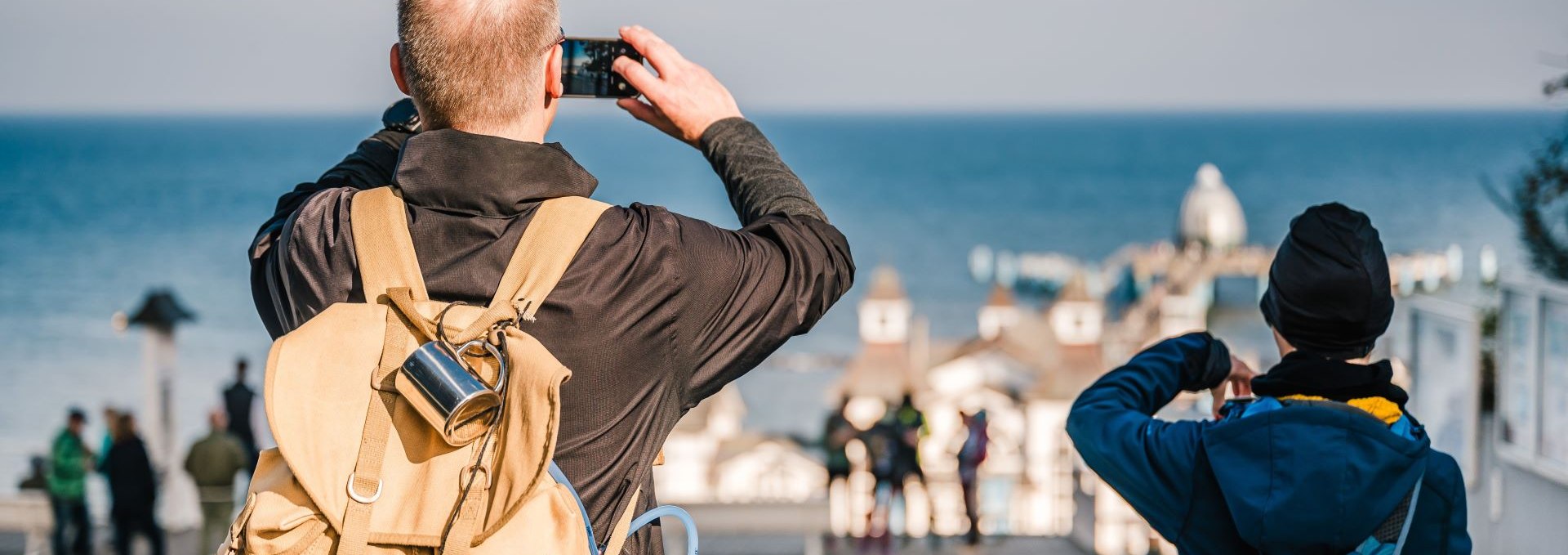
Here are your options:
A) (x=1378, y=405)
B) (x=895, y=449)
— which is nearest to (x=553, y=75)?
(x=1378, y=405)

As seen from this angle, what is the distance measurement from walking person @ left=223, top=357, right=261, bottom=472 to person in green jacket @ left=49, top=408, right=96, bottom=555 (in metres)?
0.88

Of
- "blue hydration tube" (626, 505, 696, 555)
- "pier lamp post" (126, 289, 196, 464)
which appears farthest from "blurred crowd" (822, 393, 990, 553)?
"blue hydration tube" (626, 505, 696, 555)

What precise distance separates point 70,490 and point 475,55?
8.19 m

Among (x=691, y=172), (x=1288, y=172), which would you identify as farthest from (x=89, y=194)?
(x=1288, y=172)

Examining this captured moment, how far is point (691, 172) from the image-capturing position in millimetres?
138250

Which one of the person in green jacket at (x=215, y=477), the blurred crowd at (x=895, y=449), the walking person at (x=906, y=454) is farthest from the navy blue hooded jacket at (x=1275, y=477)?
the walking person at (x=906, y=454)

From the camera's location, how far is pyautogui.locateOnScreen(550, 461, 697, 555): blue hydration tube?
4.83ft

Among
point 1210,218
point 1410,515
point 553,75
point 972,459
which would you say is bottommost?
point 972,459

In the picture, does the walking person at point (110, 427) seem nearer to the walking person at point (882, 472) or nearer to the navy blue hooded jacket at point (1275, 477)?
the walking person at point (882, 472)

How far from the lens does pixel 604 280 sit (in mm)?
1514

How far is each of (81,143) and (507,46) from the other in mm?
193578

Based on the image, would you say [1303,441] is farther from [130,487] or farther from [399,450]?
[130,487]

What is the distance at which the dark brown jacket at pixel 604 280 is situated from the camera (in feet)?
4.98

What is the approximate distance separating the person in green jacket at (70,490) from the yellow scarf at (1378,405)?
27.5 feet
